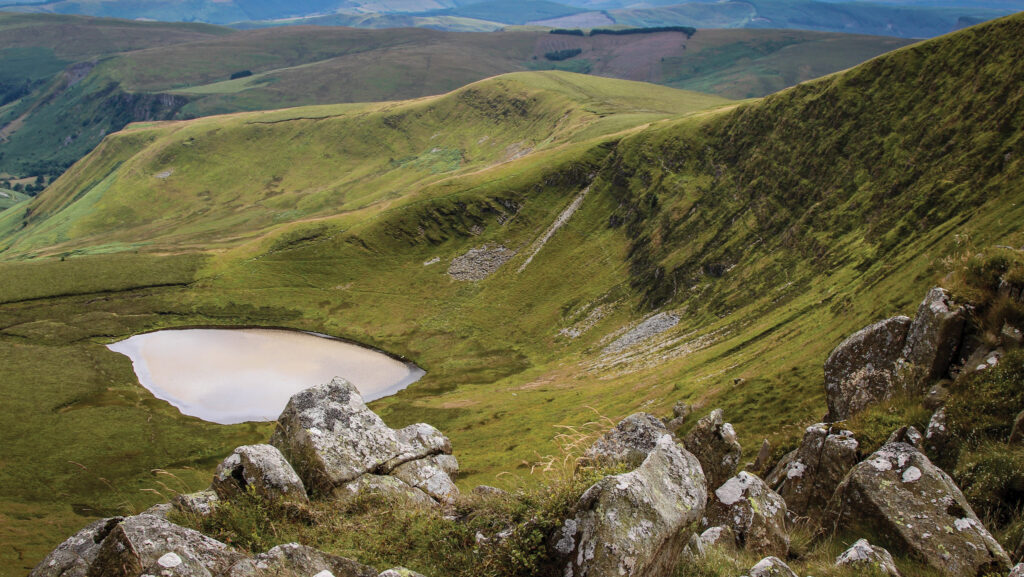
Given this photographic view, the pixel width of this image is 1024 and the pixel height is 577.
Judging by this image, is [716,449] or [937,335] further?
[716,449]

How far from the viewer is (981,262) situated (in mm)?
20672

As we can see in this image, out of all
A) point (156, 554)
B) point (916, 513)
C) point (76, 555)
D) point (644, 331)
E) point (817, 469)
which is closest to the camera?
point (156, 554)

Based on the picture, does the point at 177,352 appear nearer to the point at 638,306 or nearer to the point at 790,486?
the point at 638,306

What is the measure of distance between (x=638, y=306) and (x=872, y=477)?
101098 millimetres

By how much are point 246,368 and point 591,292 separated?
77.7 meters

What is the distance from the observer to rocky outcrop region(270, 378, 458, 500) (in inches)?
886

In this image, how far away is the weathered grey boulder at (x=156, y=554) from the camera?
1204 centimetres

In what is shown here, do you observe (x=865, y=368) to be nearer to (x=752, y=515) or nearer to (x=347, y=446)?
(x=752, y=515)

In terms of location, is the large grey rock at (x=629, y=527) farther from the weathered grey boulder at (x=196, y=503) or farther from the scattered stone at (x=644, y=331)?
the scattered stone at (x=644, y=331)

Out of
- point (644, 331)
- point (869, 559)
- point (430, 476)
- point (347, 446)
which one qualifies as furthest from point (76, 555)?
point (644, 331)

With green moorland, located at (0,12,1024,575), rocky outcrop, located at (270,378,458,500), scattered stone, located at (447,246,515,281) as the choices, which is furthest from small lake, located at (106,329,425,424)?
rocky outcrop, located at (270,378,458,500)

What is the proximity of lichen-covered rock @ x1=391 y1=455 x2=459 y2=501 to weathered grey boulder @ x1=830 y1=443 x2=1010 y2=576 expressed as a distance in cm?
1503

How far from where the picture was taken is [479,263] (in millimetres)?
155125

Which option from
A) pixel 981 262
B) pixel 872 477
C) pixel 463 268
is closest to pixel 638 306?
pixel 463 268
